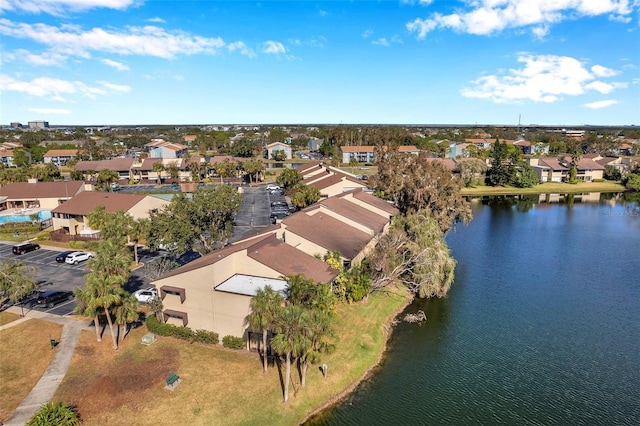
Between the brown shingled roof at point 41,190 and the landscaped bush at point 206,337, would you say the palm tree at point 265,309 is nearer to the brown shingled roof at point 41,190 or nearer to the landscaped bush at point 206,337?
the landscaped bush at point 206,337

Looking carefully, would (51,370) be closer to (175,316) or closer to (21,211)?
(175,316)

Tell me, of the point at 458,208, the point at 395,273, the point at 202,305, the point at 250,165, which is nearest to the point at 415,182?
the point at 458,208

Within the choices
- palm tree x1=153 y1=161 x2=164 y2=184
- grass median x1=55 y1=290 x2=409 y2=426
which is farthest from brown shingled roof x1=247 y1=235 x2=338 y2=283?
palm tree x1=153 y1=161 x2=164 y2=184

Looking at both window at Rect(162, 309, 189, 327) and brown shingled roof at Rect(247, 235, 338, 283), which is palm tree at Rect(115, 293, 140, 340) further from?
brown shingled roof at Rect(247, 235, 338, 283)

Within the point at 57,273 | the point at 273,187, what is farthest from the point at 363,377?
the point at 273,187

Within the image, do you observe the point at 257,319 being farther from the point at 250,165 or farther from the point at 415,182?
the point at 250,165

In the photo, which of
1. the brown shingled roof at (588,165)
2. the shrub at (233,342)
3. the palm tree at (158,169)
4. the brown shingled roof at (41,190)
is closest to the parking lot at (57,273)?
the shrub at (233,342)
